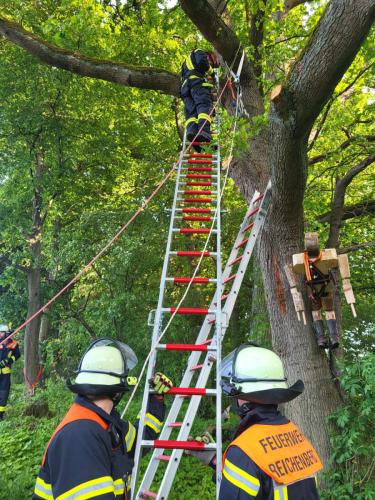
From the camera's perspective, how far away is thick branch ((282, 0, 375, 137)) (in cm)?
Result: 254

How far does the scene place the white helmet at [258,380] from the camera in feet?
5.75

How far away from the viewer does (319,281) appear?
3.65 meters

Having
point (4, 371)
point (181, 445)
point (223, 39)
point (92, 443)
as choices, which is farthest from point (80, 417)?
point (4, 371)

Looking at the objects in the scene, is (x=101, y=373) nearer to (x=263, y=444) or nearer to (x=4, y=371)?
(x=263, y=444)

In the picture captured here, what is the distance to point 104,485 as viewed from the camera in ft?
4.87

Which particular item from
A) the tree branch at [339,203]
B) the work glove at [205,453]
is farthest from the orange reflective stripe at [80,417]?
the tree branch at [339,203]

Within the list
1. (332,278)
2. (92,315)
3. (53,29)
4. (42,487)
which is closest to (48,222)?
(92,315)

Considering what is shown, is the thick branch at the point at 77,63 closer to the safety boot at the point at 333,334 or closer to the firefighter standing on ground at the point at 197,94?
the firefighter standing on ground at the point at 197,94

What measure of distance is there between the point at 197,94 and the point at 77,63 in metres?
1.64

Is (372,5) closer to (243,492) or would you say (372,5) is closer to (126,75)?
(243,492)

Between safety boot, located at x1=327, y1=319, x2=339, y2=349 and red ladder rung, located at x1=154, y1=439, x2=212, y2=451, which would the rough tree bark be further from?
red ladder rung, located at x1=154, y1=439, x2=212, y2=451

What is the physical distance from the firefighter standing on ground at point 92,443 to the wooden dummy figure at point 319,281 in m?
2.12

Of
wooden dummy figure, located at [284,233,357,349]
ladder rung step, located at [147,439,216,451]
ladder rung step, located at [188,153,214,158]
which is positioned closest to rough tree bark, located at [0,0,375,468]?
wooden dummy figure, located at [284,233,357,349]

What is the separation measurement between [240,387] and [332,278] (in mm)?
2210
